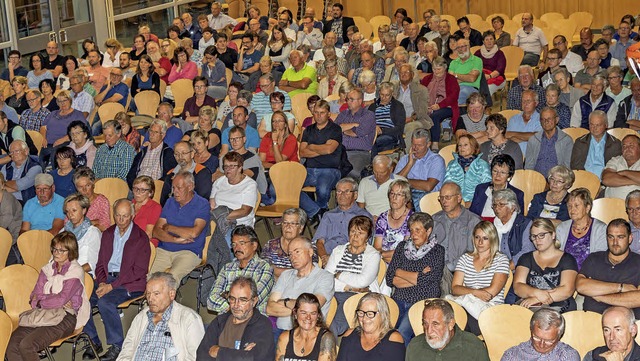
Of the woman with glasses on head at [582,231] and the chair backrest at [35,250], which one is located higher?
the woman with glasses on head at [582,231]

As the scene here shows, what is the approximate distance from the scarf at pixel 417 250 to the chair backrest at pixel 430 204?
1126 millimetres

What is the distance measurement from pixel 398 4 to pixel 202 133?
10069 millimetres

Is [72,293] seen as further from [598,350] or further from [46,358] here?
[598,350]

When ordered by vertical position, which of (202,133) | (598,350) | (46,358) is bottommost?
(46,358)

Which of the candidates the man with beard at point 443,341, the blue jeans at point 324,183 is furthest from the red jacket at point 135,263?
the man with beard at point 443,341

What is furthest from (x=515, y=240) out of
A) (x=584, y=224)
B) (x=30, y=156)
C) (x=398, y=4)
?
(x=398, y=4)

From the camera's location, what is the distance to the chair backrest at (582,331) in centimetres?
543

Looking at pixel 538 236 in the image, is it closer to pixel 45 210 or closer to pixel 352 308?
pixel 352 308

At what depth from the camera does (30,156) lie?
933cm

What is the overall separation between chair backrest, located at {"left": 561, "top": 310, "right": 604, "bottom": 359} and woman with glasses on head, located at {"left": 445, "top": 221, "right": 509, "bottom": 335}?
72cm

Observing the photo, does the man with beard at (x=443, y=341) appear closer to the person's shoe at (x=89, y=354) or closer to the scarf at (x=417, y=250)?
the scarf at (x=417, y=250)

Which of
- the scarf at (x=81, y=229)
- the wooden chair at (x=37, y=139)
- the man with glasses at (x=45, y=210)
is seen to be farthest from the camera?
the wooden chair at (x=37, y=139)

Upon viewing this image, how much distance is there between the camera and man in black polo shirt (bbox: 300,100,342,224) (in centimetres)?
890

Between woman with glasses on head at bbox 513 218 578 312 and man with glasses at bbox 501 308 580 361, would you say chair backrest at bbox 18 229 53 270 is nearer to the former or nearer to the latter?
woman with glasses on head at bbox 513 218 578 312
